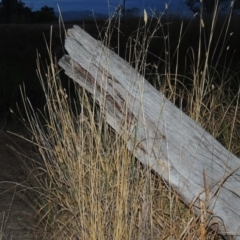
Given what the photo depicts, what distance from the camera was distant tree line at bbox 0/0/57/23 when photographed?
1975cm

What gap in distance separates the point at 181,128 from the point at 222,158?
0.92ft

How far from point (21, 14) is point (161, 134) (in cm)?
1882

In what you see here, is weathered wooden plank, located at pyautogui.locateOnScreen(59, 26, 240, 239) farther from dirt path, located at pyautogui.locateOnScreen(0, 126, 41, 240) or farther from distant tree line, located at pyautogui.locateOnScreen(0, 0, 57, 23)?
distant tree line, located at pyautogui.locateOnScreen(0, 0, 57, 23)

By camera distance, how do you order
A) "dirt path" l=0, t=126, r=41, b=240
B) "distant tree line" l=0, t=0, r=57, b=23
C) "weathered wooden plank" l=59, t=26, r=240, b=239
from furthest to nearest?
"distant tree line" l=0, t=0, r=57, b=23
"dirt path" l=0, t=126, r=41, b=240
"weathered wooden plank" l=59, t=26, r=240, b=239

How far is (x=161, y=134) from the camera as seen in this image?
4082mm

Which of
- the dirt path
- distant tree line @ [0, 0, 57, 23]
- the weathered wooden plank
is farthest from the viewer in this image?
distant tree line @ [0, 0, 57, 23]

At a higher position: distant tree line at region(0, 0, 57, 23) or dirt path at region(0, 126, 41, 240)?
dirt path at region(0, 126, 41, 240)

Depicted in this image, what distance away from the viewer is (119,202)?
4.09 m

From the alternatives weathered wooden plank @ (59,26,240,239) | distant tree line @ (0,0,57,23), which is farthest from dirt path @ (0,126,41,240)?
distant tree line @ (0,0,57,23)

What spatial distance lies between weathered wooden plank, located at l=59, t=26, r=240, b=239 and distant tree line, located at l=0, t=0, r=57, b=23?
48.9ft

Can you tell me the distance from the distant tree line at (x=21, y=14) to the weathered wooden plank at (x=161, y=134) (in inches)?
587

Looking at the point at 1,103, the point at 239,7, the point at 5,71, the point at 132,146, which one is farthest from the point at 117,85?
the point at 239,7

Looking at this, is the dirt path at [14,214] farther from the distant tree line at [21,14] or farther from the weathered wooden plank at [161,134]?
the distant tree line at [21,14]

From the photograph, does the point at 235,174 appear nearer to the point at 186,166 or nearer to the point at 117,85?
the point at 186,166
